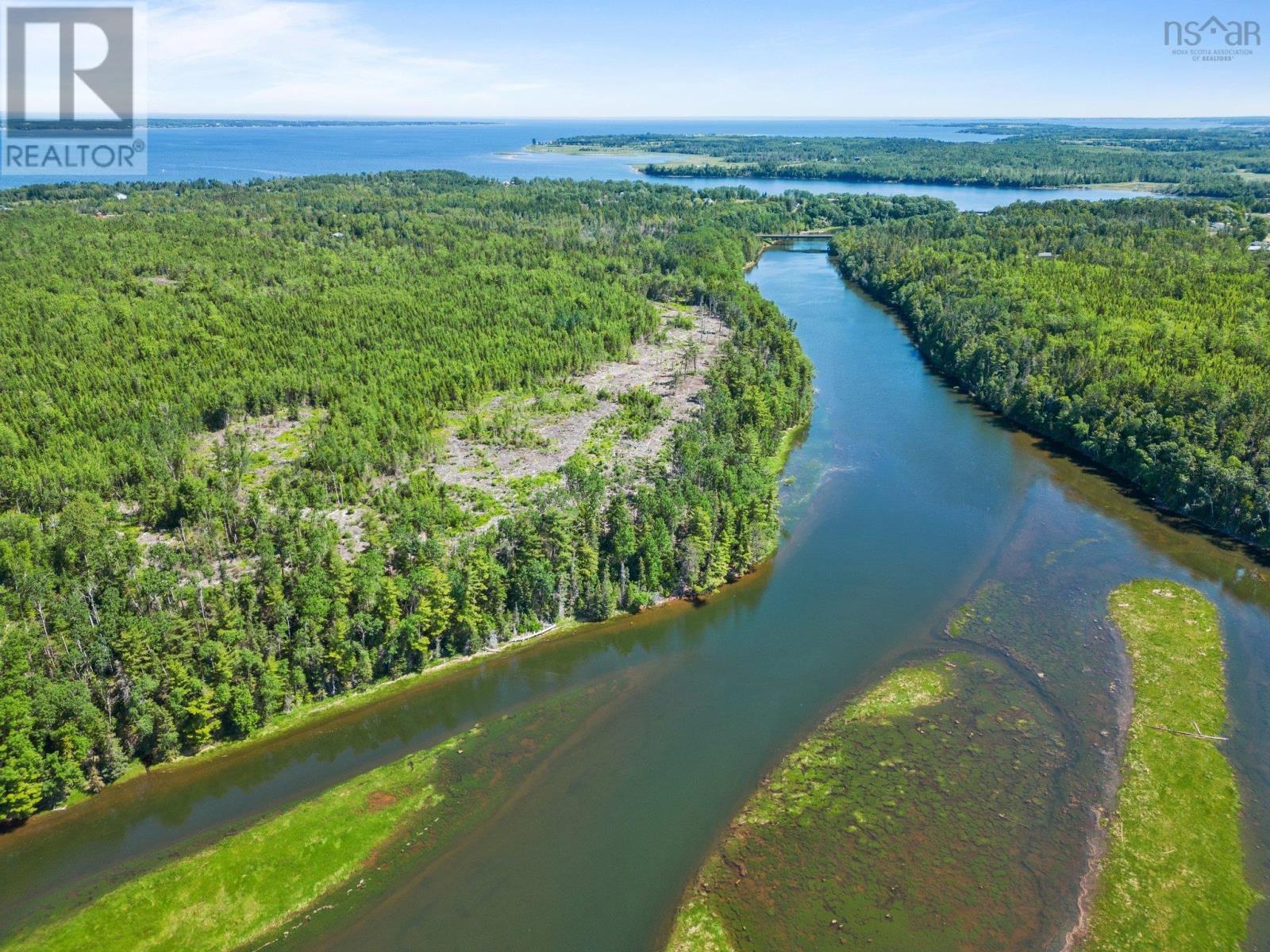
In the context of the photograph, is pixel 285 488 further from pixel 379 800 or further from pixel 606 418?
pixel 379 800

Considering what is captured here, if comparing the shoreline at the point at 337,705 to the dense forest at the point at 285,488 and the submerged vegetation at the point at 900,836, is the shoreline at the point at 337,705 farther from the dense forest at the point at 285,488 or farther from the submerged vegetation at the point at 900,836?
the submerged vegetation at the point at 900,836

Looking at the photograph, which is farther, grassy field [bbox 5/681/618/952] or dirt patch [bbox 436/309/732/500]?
dirt patch [bbox 436/309/732/500]

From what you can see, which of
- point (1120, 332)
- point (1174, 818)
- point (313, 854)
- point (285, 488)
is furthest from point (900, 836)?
point (1120, 332)

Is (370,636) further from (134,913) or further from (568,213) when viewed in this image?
(568,213)

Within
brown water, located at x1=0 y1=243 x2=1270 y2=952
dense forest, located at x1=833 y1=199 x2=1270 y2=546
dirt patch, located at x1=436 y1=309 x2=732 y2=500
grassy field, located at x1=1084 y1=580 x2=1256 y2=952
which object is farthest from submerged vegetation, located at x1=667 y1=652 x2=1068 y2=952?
dirt patch, located at x1=436 y1=309 x2=732 y2=500

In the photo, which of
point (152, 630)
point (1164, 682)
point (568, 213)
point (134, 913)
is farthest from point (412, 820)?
point (568, 213)

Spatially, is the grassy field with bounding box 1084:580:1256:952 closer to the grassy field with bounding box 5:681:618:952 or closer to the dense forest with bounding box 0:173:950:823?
the dense forest with bounding box 0:173:950:823
